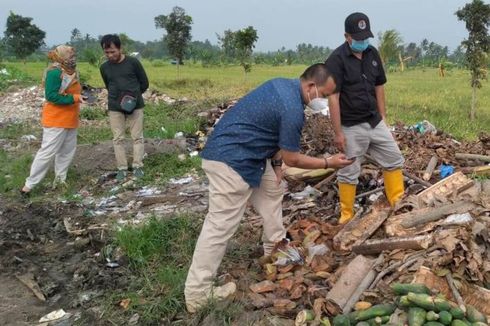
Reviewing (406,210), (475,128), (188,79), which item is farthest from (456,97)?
(406,210)

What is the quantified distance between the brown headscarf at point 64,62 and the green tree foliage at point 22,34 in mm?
32551

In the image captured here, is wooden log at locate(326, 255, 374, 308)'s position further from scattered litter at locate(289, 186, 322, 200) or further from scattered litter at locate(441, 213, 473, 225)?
scattered litter at locate(289, 186, 322, 200)

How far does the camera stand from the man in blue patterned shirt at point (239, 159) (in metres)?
3.62

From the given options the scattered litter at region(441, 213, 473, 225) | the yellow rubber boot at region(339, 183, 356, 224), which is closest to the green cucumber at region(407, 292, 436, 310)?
the scattered litter at region(441, 213, 473, 225)

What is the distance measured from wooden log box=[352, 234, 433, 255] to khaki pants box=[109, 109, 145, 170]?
438cm

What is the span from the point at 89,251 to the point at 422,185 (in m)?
3.43

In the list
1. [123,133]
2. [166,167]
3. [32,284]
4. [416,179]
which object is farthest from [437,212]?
[123,133]

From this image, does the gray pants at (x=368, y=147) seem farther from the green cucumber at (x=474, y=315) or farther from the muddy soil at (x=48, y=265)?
the muddy soil at (x=48, y=265)

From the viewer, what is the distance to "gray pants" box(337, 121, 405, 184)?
15.7 feet

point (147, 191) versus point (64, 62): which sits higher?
point (64, 62)

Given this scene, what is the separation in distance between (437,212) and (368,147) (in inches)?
39.9

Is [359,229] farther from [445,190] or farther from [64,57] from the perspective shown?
[64,57]

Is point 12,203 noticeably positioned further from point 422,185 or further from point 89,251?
point 422,185

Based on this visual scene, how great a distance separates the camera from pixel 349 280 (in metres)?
3.77
